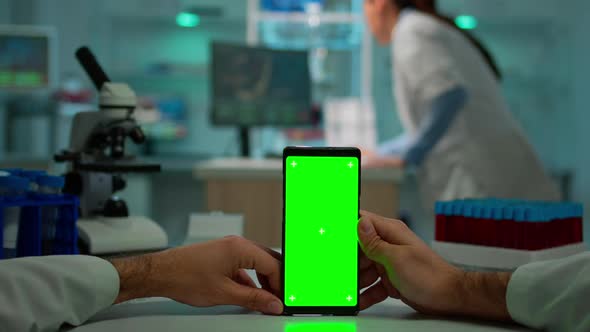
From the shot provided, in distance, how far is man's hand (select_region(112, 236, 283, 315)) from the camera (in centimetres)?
85

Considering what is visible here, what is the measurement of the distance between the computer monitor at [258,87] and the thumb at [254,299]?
2.11m

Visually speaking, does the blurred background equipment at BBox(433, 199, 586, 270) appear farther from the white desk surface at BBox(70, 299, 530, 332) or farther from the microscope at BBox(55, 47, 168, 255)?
the microscope at BBox(55, 47, 168, 255)

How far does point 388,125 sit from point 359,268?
4460 mm

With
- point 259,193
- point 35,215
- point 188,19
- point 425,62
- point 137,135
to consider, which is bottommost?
point 259,193

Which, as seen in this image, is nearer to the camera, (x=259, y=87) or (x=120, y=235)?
(x=120, y=235)

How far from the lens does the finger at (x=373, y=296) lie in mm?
891

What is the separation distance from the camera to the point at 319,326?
31.6 inches

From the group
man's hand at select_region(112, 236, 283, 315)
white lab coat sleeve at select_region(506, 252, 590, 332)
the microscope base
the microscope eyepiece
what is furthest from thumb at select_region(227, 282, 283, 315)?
the microscope eyepiece

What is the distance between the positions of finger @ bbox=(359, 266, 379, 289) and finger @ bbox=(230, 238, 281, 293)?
11 centimetres

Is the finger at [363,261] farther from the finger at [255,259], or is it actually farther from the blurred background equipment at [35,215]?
the blurred background equipment at [35,215]

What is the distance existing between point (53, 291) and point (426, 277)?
0.42m

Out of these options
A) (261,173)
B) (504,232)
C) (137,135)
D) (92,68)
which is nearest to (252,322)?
(504,232)

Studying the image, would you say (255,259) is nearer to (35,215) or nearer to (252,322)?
(252,322)

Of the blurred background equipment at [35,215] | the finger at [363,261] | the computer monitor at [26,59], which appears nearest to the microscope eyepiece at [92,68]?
the blurred background equipment at [35,215]
